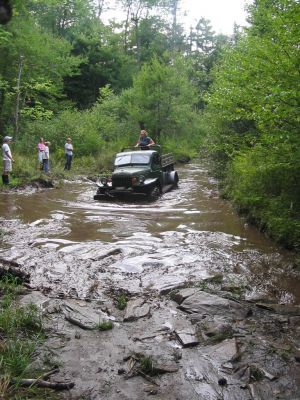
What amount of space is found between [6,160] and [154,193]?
574 cm

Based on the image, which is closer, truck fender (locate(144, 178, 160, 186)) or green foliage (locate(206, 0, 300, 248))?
green foliage (locate(206, 0, 300, 248))

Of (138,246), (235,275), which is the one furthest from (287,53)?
(138,246)

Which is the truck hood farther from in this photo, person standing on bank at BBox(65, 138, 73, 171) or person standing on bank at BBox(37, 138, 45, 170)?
person standing on bank at BBox(65, 138, 73, 171)

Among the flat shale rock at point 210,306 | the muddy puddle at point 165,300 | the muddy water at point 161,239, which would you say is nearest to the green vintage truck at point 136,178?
the muddy water at point 161,239

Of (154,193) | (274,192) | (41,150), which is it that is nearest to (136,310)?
(274,192)

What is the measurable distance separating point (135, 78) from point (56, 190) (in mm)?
17504

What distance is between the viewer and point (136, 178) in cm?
1338

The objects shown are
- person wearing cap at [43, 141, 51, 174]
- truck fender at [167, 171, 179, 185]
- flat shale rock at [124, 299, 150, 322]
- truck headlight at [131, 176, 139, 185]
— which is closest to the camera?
flat shale rock at [124, 299, 150, 322]

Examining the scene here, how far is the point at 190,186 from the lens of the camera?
1800 centimetres

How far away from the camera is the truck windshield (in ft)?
46.5

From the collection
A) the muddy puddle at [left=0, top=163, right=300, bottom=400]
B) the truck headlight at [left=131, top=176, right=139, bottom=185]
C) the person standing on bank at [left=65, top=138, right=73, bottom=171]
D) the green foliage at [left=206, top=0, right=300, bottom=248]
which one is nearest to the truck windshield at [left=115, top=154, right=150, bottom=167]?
the truck headlight at [left=131, top=176, right=139, bottom=185]

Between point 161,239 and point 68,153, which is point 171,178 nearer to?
point 68,153

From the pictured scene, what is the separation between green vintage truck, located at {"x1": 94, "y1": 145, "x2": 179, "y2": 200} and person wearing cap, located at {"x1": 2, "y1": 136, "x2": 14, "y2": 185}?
143 inches

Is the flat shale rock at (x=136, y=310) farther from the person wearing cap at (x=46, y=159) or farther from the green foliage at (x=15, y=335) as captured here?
the person wearing cap at (x=46, y=159)
